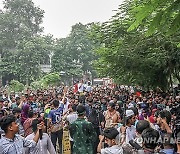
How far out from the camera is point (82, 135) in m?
6.31

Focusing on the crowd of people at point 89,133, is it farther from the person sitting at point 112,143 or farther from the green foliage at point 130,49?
the green foliage at point 130,49

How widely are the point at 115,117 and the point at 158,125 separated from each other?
186 cm

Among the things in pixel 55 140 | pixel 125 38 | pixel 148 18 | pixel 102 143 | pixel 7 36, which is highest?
pixel 7 36

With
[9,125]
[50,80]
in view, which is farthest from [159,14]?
[50,80]

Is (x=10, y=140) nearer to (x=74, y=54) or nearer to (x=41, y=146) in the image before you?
(x=41, y=146)

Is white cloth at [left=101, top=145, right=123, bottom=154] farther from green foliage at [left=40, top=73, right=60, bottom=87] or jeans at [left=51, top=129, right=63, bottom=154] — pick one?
green foliage at [left=40, top=73, right=60, bottom=87]

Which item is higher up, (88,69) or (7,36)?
(7,36)

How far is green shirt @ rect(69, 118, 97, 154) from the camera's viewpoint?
6.30 meters

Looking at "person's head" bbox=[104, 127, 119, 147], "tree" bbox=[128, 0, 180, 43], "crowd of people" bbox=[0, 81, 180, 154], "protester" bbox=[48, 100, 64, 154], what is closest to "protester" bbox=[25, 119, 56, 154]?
"crowd of people" bbox=[0, 81, 180, 154]

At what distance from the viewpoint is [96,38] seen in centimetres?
1688

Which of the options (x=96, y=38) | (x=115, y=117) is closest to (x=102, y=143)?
(x=115, y=117)

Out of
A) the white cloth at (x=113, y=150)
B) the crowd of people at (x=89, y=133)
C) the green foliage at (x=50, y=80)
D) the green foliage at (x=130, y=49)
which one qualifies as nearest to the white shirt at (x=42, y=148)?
the crowd of people at (x=89, y=133)

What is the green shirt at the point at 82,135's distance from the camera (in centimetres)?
630

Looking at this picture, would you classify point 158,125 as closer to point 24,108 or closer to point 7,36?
point 24,108
